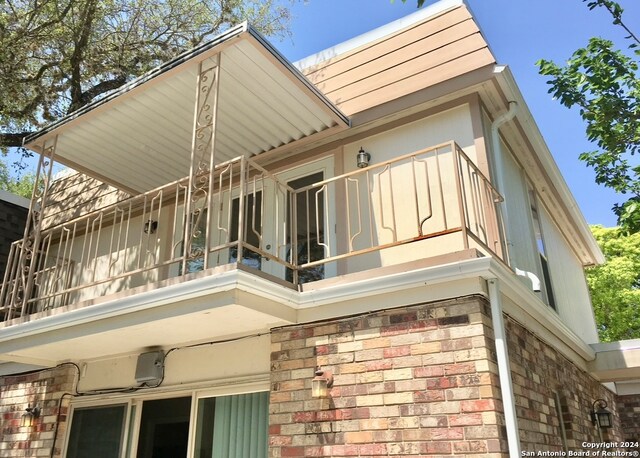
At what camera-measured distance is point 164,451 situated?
5.14m

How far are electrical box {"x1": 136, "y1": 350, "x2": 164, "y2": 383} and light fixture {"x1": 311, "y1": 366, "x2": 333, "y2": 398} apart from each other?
1.98 metres

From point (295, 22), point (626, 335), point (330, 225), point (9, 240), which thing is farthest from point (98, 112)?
point (626, 335)

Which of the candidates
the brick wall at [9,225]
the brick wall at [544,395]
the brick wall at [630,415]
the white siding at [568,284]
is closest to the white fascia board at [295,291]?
the brick wall at [544,395]

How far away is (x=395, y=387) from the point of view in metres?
3.79

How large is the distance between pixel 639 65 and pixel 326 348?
21.3ft

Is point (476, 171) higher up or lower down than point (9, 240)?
lower down

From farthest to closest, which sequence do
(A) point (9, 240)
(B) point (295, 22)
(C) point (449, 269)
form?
(B) point (295, 22)
(A) point (9, 240)
(C) point (449, 269)

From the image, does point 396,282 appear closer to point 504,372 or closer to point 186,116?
point 504,372

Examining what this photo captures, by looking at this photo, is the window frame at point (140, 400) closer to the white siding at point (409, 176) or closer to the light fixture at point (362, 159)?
the white siding at point (409, 176)

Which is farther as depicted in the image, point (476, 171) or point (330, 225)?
point (330, 225)

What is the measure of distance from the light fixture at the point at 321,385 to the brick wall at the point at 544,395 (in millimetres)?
1417

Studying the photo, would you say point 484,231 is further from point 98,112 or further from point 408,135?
point 98,112

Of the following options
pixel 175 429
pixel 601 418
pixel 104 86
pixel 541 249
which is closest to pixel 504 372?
pixel 175 429

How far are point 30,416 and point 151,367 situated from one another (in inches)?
78.6
